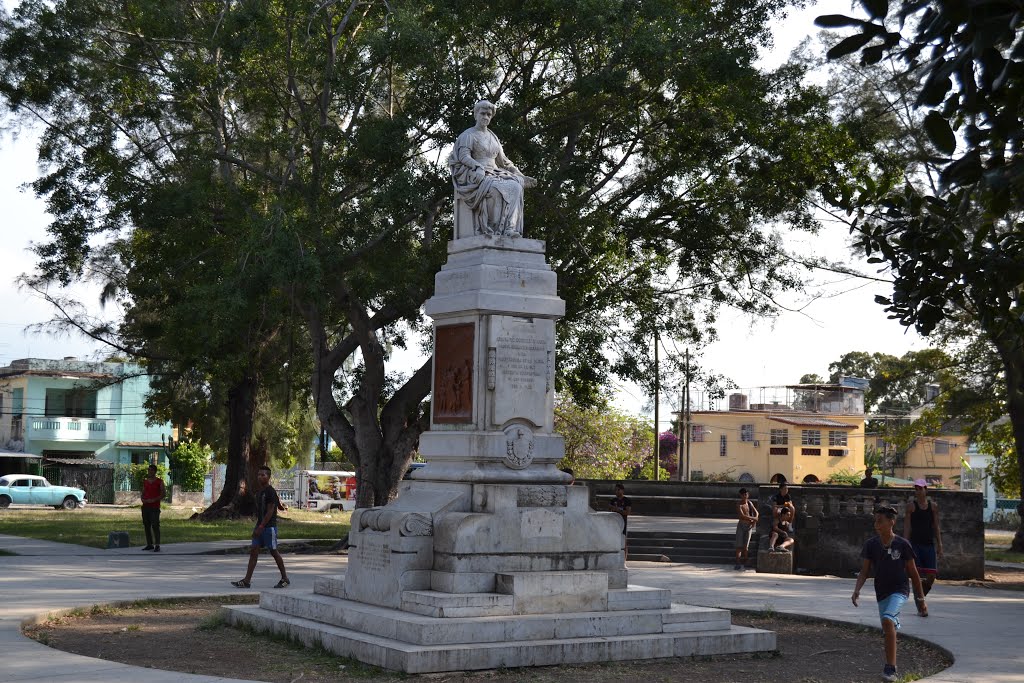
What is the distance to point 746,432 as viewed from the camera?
75.5 metres

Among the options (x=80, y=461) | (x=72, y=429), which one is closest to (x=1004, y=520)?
(x=80, y=461)

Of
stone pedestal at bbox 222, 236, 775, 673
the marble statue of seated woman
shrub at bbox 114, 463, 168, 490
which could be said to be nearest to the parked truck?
shrub at bbox 114, 463, 168, 490

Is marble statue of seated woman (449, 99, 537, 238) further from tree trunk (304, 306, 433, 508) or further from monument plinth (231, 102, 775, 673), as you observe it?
tree trunk (304, 306, 433, 508)

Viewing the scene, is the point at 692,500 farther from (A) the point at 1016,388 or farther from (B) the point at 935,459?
(B) the point at 935,459

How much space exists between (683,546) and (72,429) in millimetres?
46928

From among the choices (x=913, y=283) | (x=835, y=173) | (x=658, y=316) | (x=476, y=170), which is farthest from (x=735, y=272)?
(x=913, y=283)

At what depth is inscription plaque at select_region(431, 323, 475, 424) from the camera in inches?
516

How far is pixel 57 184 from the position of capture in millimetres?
24266

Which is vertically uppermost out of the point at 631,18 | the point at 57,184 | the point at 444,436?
the point at 631,18

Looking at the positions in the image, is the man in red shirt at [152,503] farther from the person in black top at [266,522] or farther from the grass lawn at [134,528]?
the person in black top at [266,522]

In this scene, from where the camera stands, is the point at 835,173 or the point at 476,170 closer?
the point at 476,170

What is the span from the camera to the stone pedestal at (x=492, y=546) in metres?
11.1

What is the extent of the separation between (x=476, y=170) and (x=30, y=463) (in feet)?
173

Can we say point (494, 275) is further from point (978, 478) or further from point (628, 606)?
point (978, 478)
